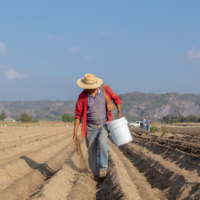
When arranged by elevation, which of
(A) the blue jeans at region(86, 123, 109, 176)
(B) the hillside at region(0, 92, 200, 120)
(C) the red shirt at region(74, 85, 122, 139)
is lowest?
(A) the blue jeans at region(86, 123, 109, 176)

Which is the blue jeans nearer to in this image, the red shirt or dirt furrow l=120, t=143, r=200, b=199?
the red shirt

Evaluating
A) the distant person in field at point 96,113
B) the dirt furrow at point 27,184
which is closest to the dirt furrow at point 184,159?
→ the distant person in field at point 96,113

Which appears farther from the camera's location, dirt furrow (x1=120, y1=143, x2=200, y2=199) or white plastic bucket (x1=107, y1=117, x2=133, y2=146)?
white plastic bucket (x1=107, y1=117, x2=133, y2=146)

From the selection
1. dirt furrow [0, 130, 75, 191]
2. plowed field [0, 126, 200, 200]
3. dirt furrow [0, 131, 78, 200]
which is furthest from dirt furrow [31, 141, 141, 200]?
dirt furrow [0, 130, 75, 191]

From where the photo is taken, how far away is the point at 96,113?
17.9ft

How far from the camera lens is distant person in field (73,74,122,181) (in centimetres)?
538

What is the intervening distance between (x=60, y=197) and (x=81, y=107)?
1.81 m

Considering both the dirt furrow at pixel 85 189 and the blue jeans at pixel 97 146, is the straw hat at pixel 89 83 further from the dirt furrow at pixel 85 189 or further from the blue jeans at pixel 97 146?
the dirt furrow at pixel 85 189

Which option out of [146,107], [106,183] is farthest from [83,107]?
[146,107]

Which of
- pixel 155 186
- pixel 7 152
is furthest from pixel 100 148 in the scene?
pixel 7 152

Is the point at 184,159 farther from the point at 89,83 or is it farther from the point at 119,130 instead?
the point at 89,83

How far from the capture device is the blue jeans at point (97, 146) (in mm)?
5371

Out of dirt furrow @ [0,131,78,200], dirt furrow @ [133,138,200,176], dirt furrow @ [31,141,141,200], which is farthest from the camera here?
dirt furrow @ [133,138,200,176]

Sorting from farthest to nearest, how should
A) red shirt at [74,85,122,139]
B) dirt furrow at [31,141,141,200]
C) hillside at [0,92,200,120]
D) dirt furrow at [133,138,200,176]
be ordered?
hillside at [0,92,200,120] → dirt furrow at [133,138,200,176] → red shirt at [74,85,122,139] → dirt furrow at [31,141,141,200]
